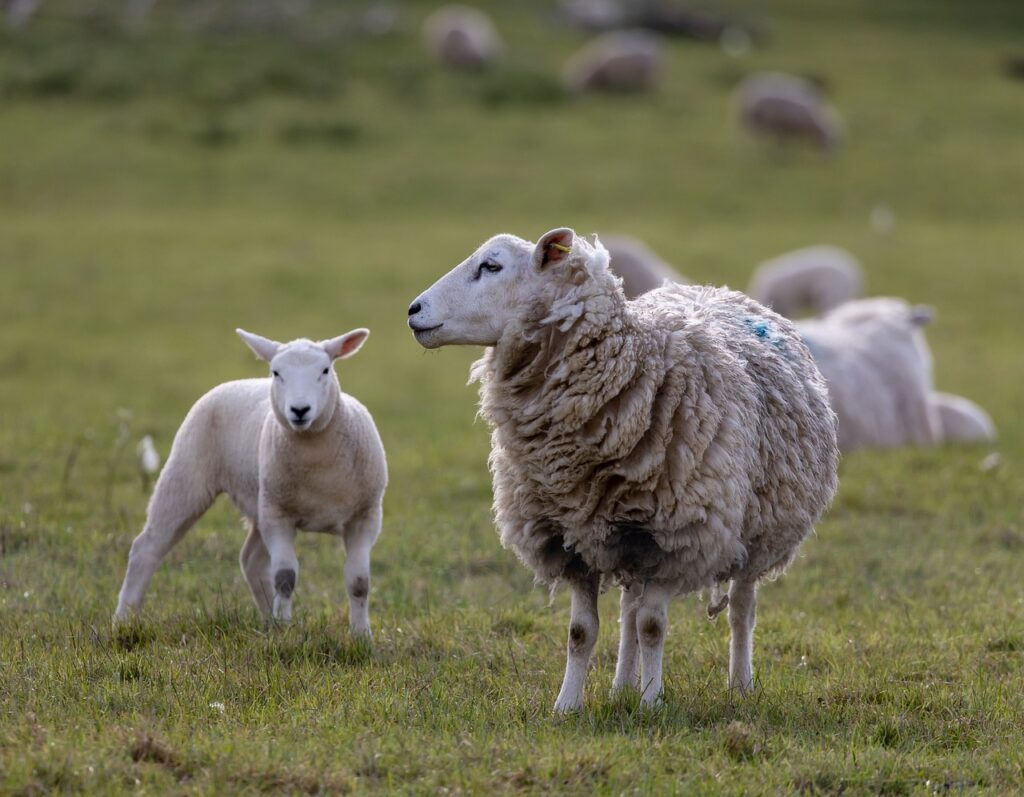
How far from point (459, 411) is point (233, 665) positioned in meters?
8.65

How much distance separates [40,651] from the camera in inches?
213

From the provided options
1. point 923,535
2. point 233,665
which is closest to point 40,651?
point 233,665

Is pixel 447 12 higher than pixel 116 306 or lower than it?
higher

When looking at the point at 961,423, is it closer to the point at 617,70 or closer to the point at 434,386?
the point at 434,386

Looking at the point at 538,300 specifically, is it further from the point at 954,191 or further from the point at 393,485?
the point at 954,191

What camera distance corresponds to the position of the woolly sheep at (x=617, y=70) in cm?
3005

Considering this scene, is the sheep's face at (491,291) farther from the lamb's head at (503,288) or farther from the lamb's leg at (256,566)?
the lamb's leg at (256,566)

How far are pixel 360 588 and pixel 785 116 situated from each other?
2277 centimetres

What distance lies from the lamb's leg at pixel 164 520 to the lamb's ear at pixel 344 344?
2.93 ft

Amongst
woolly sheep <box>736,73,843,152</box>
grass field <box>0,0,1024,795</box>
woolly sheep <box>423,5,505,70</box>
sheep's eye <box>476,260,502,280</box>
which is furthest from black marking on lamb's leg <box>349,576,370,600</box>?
woolly sheep <box>423,5,505,70</box>

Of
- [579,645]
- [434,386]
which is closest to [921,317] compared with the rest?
[434,386]

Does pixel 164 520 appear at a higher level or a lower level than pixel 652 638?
higher

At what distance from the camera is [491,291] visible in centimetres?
520

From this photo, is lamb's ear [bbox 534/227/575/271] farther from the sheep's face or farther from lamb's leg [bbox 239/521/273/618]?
→ lamb's leg [bbox 239/521/273/618]
